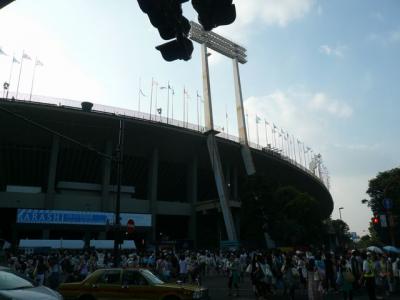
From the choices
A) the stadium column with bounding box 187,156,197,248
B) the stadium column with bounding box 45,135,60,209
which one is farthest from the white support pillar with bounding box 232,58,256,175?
the stadium column with bounding box 45,135,60,209

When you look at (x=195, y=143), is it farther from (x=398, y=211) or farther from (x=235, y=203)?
(x=398, y=211)

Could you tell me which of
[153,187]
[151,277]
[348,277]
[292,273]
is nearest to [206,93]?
[153,187]

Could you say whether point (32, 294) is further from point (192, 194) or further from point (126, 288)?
point (192, 194)

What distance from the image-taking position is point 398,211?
1921 inches

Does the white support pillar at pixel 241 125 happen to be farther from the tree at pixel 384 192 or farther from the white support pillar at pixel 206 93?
the tree at pixel 384 192

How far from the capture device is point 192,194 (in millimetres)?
54000

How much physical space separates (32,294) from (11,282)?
0.91 meters

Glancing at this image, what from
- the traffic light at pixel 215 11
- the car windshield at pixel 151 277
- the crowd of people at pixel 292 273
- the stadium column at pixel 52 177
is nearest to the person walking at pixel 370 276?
the crowd of people at pixel 292 273

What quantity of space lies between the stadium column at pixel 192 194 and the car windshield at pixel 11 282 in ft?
145

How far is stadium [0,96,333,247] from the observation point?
4309 centimetres

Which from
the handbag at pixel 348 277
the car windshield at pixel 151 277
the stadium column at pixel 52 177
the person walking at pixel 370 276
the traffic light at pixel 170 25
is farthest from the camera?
the stadium column at pixel 52 177

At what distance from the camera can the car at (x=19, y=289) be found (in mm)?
6551

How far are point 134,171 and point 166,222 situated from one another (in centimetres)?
1265

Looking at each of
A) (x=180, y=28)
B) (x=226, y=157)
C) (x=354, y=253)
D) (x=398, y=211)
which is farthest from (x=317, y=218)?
(x=180, y=28)
